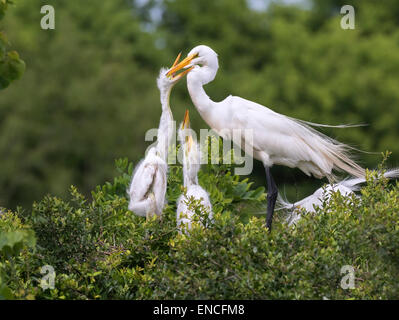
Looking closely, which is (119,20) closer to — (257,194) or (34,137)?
(34,137)

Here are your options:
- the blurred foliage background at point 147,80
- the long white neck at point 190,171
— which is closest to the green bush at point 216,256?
the long white neck at point 190,171

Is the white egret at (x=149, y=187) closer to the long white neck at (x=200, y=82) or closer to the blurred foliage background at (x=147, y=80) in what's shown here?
the long white neck at (x=200, y=82)

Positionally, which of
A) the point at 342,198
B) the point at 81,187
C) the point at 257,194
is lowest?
the point at 342,198

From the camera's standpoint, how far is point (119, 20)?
2956 centimetres

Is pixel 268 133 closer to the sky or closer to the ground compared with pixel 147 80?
closer to the ground

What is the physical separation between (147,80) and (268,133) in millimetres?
21319

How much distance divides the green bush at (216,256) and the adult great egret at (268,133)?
5.08 feet

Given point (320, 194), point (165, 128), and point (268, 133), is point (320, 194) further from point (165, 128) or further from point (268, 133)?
point (165, 128)

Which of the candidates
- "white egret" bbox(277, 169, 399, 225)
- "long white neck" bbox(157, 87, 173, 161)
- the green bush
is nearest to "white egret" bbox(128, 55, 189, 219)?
"long white neck" bbox(157, 87, 173, 161)

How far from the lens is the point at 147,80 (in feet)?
89.7

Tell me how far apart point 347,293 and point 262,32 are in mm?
27141

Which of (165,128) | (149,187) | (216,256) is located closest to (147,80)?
(165,128)

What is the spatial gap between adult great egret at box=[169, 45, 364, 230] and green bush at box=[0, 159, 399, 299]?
5.08 feet

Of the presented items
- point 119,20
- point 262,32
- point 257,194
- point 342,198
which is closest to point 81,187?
point 119,20
